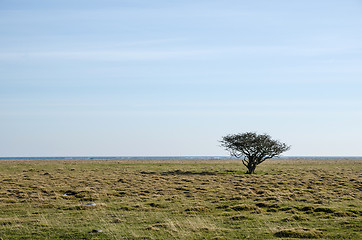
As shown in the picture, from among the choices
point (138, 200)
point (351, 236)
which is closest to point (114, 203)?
point (138, 200)

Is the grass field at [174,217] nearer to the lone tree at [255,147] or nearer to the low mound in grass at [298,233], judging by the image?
the low mound in grass at [298,233]

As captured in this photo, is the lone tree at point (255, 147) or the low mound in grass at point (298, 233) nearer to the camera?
the low mound in grass at point (298, 233)

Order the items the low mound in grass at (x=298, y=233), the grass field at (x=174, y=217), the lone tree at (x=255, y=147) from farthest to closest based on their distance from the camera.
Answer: the lone tree at (x=255, y=147) → the grass field at (x=174, y=217) → the low mound in grass at (x=298, y=233)

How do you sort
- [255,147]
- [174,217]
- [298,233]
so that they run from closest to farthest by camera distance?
1. [298,233]
2. [174,217]
3. [255,147]

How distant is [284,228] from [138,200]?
12.8m

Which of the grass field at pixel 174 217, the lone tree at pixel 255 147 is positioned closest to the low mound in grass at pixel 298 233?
the grass field at pixel 174 217

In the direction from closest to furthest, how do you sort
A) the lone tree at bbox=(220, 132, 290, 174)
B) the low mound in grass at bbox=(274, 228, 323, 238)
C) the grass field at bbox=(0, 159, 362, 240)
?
1. the low mound in grass at bbox=(274, 228, 323, 238)
2. the grass field at bbox=(0, 159, 362, 240)
3. the lone tree at bbox=(220, 132, 290, 174)

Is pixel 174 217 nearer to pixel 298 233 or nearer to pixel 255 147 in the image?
pixel 298 233

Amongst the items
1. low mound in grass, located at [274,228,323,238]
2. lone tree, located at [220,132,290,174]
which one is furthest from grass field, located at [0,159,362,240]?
lone tree, located at [220,132,290,174]

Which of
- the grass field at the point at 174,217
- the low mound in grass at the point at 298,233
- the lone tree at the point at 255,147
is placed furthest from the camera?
the lone tree at the point at 255,147

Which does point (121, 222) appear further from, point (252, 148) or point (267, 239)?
point (252, 148)

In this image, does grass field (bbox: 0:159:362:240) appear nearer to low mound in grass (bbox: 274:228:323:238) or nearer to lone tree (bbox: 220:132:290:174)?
low mound in grass (bbox: 274:228:323:238)

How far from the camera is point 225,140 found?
2418 inches

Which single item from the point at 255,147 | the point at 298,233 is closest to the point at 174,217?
the point at 298,233
